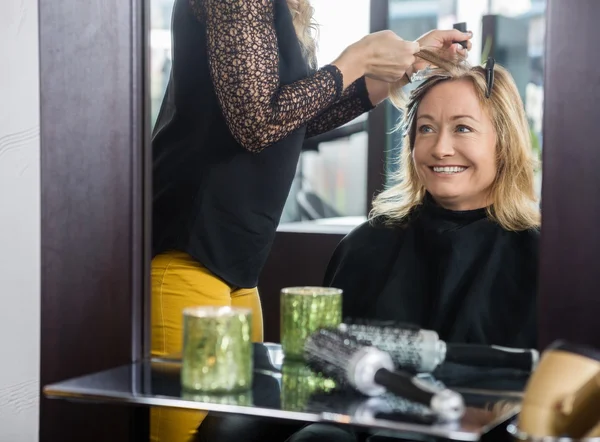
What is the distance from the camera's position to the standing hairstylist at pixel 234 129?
3.64 ft

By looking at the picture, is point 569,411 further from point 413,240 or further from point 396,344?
point 413,240

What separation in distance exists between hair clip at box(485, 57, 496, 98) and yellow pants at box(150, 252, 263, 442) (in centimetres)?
43

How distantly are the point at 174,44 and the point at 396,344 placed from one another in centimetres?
53

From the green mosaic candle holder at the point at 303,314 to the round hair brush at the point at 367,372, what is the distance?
48 mm

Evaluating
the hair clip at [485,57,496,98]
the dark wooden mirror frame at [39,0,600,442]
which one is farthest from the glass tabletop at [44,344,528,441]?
the hair clip at [485,57,496,98]

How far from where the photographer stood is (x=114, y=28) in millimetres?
1174

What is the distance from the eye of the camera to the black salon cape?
1.06 m

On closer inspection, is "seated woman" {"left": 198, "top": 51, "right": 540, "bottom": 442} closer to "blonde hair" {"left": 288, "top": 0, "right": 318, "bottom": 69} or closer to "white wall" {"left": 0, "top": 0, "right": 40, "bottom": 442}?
"blonde hair" {"left": 288, "top": 0, "right": 318, "bottom": 69}

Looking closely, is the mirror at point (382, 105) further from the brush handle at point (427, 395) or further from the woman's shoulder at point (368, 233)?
the brush handle at point (427, 395)

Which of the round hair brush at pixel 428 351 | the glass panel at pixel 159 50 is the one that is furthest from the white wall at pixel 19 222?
the round hair brush at pixel 428 351

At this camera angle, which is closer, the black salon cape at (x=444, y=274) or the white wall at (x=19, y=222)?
the black salon cape at (x=444, y=274)

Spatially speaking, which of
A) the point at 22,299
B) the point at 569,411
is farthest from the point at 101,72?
the point at 569,411

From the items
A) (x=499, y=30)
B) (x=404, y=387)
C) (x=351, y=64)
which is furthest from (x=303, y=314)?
(x=499, y=30)

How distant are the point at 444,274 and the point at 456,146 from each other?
0.19 meters
